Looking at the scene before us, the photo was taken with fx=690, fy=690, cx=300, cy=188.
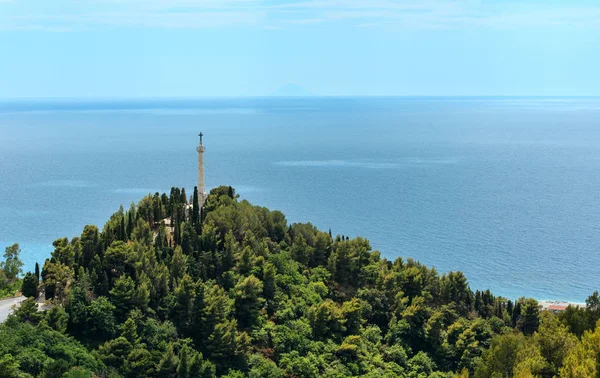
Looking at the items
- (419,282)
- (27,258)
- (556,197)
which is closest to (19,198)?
(27,258)

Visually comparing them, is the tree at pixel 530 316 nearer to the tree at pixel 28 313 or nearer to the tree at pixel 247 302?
the tree at pixel 247 302

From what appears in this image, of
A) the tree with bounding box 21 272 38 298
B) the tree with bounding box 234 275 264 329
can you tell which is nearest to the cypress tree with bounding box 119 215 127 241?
the tree with bounding box 21 272 38 298

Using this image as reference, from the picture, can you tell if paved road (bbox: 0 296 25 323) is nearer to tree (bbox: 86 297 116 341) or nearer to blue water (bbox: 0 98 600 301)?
tree (bbox: 86 297 116 341)

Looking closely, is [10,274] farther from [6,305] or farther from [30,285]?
[30,285]

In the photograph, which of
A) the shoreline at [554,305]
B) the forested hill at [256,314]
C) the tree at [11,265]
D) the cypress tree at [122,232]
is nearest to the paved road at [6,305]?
the forested hill at [256,314]

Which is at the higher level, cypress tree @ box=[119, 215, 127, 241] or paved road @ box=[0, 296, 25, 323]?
cypress tree @ box=[119, 215, 127, 241]

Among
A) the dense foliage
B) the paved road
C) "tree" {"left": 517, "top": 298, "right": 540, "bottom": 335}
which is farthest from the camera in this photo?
"tree" {"left": 517, "top": 298, "right": 540, "bottom": 335}
